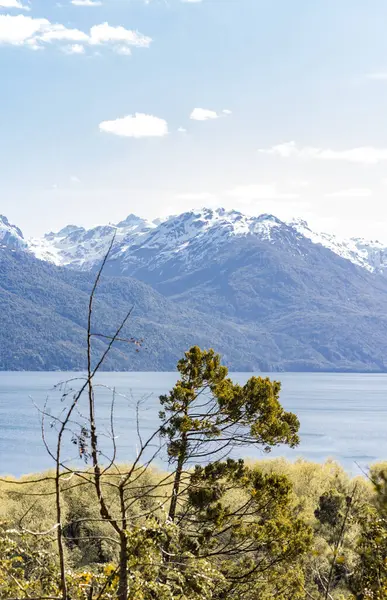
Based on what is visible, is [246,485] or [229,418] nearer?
[246,485]

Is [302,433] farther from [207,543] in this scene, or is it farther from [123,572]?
[123,572]

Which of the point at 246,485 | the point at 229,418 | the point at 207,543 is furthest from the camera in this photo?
the point at 229,418

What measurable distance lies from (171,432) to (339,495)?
77.4ft

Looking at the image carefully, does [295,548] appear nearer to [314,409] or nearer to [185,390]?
[185,390]

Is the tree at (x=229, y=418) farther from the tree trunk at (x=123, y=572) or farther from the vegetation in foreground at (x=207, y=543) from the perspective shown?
the tree trunk at (x=123, y=572)

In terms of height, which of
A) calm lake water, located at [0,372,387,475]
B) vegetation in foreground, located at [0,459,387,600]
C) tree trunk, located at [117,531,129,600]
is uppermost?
tree trunk, located at [117,531,129,600]

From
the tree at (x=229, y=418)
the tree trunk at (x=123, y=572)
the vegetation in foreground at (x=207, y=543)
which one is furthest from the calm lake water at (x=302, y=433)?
the tree trunk at (x=123, y=572)

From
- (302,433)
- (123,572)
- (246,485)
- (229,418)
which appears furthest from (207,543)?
(302,433)

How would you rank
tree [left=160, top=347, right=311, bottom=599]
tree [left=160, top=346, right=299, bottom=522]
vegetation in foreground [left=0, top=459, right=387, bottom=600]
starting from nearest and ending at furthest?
vegetation in foreground [left=0, top=459, right=387, bottom=600]
tree [left=160, top=347, right=311, bottom=599]
tree [left=160, top=346, right=299, bottom=522]

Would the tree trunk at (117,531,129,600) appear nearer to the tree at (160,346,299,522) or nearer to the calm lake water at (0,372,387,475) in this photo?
the tree at (160,346,299,522)

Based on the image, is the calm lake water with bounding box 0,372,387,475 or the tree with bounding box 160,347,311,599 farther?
the calm lake water with bounding box 0,372,387,475

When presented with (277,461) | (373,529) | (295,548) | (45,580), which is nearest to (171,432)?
(295,548)

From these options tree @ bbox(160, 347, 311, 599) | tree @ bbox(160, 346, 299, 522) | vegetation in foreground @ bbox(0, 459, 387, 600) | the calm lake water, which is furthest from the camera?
the calm lake water

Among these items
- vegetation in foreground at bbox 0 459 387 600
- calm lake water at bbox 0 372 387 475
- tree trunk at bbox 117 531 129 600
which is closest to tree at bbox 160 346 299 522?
vegetation in foreground at bbox 0 459 387 600
